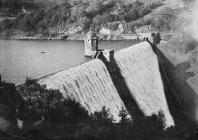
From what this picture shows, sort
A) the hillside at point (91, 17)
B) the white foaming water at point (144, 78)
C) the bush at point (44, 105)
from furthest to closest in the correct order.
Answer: the hillside at point (91, 17) → the white foaming water at point (144, 78) → the bush at point (44, 105)

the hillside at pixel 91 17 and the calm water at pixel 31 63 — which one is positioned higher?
the hillside at pixel 91 17

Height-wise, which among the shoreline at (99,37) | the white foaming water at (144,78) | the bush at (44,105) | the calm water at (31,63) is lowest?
the shoreline at (99,37)

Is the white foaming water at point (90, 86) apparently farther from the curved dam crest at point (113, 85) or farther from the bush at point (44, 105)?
the bush at point (44, 105)

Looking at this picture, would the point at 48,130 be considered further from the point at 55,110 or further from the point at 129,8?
the point at 129,8

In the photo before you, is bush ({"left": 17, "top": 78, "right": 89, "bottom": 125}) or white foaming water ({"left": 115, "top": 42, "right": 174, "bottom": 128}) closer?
bush ({"left": 17, "top": 78, "right": 89, "bottom": 125})

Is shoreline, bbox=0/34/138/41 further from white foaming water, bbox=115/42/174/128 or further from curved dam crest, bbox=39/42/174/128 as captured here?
curved dam crest, bbox=39/42/174/128

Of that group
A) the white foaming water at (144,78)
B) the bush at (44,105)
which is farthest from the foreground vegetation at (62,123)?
the white foaming water at (144,78)

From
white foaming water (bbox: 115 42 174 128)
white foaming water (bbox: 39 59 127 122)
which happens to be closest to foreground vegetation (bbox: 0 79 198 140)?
white foaming water (bbox: 39 59 127 122)
